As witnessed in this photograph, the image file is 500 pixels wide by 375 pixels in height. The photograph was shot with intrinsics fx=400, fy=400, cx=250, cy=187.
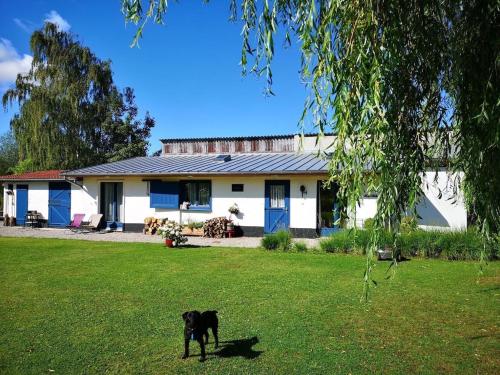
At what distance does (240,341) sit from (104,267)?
231 inches

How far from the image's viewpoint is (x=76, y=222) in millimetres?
18234

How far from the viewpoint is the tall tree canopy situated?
25.3m

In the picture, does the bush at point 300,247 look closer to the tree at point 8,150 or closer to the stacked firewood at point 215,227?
the stacked firewood at point 215,227

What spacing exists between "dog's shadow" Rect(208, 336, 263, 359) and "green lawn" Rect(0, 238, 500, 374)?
0.02 meters

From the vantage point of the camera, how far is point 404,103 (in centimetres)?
363

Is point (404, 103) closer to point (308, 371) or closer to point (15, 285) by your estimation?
point (308, 371)

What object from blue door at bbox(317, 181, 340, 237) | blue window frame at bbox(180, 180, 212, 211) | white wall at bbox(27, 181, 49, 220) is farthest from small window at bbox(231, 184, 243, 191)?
white wall at bbox(27, 181, 49, 220)

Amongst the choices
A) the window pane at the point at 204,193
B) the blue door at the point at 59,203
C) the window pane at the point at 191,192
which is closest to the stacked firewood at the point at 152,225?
the window pane at the point at 191,192

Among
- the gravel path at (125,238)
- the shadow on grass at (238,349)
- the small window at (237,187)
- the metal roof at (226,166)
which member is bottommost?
the shadow on grass at (238,349)

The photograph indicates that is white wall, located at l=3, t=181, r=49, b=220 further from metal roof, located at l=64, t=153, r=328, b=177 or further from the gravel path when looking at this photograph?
metal roof, located at l=64, t=153, r=328, b=177

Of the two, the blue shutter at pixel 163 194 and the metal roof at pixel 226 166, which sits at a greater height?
the metal roof at pixel 226 166

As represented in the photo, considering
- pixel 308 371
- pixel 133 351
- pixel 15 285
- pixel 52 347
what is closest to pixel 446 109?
pixel 308 371

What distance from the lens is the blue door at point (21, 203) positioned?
20156mm

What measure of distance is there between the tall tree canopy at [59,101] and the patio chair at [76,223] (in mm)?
9210
